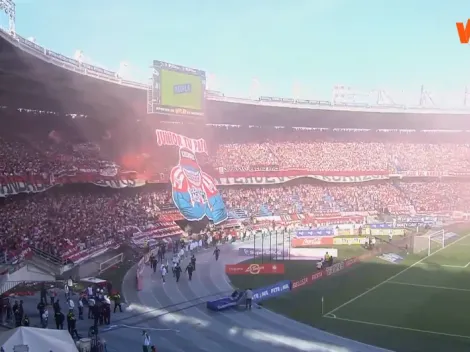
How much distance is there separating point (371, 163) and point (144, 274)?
3826 cm

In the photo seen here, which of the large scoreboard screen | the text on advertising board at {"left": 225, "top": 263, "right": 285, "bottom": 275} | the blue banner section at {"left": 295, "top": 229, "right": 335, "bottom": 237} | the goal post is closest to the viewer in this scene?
the text on advertising board at {"left": 225, "top": 263, "right": 285, "bottom": 275}

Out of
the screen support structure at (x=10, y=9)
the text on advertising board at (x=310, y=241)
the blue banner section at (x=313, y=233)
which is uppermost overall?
the screen support structure at (x=10, y=9)

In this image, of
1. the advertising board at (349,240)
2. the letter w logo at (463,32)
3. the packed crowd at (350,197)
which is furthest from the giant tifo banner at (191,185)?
the letter w logo at (463,32)

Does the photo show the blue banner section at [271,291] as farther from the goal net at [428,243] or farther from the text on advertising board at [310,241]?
the goal net at [428,243]

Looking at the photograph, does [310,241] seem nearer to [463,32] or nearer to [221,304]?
[221,304]

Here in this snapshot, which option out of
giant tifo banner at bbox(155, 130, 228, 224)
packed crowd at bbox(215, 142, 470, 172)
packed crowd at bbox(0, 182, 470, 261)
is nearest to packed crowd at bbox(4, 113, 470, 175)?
packed crowd at bbox(215, 142, 470, 172)

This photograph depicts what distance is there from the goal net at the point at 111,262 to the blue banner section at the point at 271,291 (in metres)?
10.4

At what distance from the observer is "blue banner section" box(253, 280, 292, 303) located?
23.9 metres

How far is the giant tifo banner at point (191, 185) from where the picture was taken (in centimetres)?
4238

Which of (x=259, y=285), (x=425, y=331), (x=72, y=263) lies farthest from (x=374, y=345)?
(x=72, y=263)

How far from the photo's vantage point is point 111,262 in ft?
105

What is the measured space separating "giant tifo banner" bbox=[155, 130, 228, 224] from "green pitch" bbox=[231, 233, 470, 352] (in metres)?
11.5

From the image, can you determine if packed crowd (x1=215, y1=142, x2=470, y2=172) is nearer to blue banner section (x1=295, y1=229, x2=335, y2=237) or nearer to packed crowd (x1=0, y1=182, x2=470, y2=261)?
packed crowd (x1=0, y1=182, x2=470, y2=261)

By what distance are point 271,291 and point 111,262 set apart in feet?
37.7
